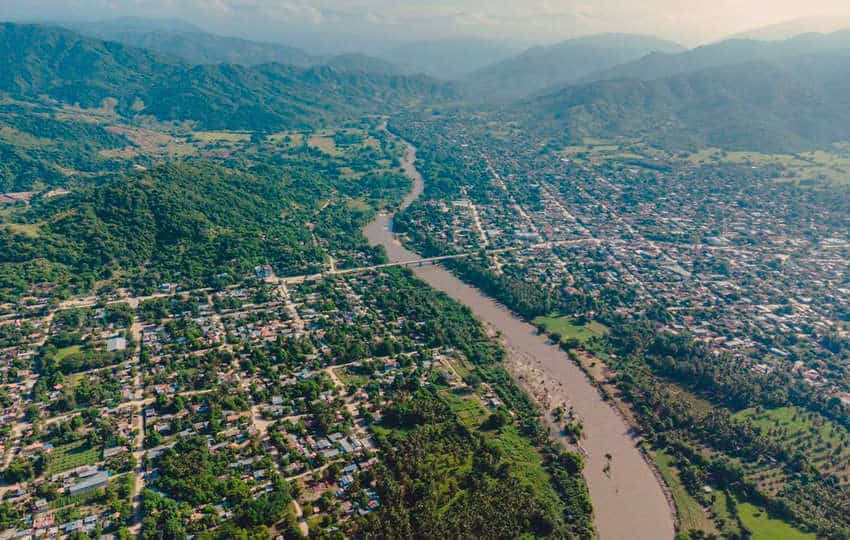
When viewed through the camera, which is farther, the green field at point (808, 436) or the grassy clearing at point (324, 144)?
the grassy clearing at point (324, 144)

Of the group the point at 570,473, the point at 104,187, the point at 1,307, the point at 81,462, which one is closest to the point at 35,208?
the point at 104,187

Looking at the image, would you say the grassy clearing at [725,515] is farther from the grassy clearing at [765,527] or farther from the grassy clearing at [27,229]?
the grassy clearing at [27,229]

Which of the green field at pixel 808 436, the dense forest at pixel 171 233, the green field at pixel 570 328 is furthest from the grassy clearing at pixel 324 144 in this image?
the green field at pixel 808 436

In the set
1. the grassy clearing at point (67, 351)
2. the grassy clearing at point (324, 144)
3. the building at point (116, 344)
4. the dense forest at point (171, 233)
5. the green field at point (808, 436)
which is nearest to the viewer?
the green field at point (808, 436)

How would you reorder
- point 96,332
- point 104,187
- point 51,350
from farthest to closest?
point 104,187, point 96,332, point 51,350

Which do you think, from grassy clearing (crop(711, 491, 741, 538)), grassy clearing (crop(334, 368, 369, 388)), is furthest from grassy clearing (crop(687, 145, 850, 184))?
grassy clearing (crop(334, 368, 369, 388))

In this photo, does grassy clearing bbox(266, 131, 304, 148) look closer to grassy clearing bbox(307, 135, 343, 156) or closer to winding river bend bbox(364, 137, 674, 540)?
grassy clearing bbox(307, 135, 343, 156)

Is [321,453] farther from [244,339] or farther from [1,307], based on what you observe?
Answer: [1,307]
